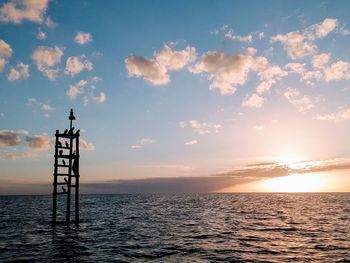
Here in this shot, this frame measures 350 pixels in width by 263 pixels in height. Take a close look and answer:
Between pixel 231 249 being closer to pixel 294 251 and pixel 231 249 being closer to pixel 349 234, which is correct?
pixel 294 251

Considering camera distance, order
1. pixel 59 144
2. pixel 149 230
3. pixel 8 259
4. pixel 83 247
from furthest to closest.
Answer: pixel 149 230, pixel 59 144, pixel 83 247, pixel 8 259

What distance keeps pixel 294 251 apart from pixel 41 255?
1570 centimetres

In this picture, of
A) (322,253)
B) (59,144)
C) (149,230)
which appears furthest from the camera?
(149,230)

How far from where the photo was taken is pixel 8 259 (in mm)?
Answer: 19188

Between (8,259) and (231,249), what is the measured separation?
1347 cm

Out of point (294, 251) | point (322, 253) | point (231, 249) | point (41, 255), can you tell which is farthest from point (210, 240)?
point (41, 255)

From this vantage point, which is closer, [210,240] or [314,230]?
[210,240]

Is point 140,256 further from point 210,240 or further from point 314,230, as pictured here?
point 314,230

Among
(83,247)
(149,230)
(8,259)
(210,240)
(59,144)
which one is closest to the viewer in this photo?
(8,259)

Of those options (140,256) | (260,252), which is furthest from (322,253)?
(140,256)

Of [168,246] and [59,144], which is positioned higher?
[59,144]

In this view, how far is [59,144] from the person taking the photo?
2839cm

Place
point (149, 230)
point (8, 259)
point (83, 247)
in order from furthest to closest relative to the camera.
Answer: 1. point (149, 230)
2. point (83, 247)
3. point (8, 259)

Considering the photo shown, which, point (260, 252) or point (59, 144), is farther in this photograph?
point (59, 144)
